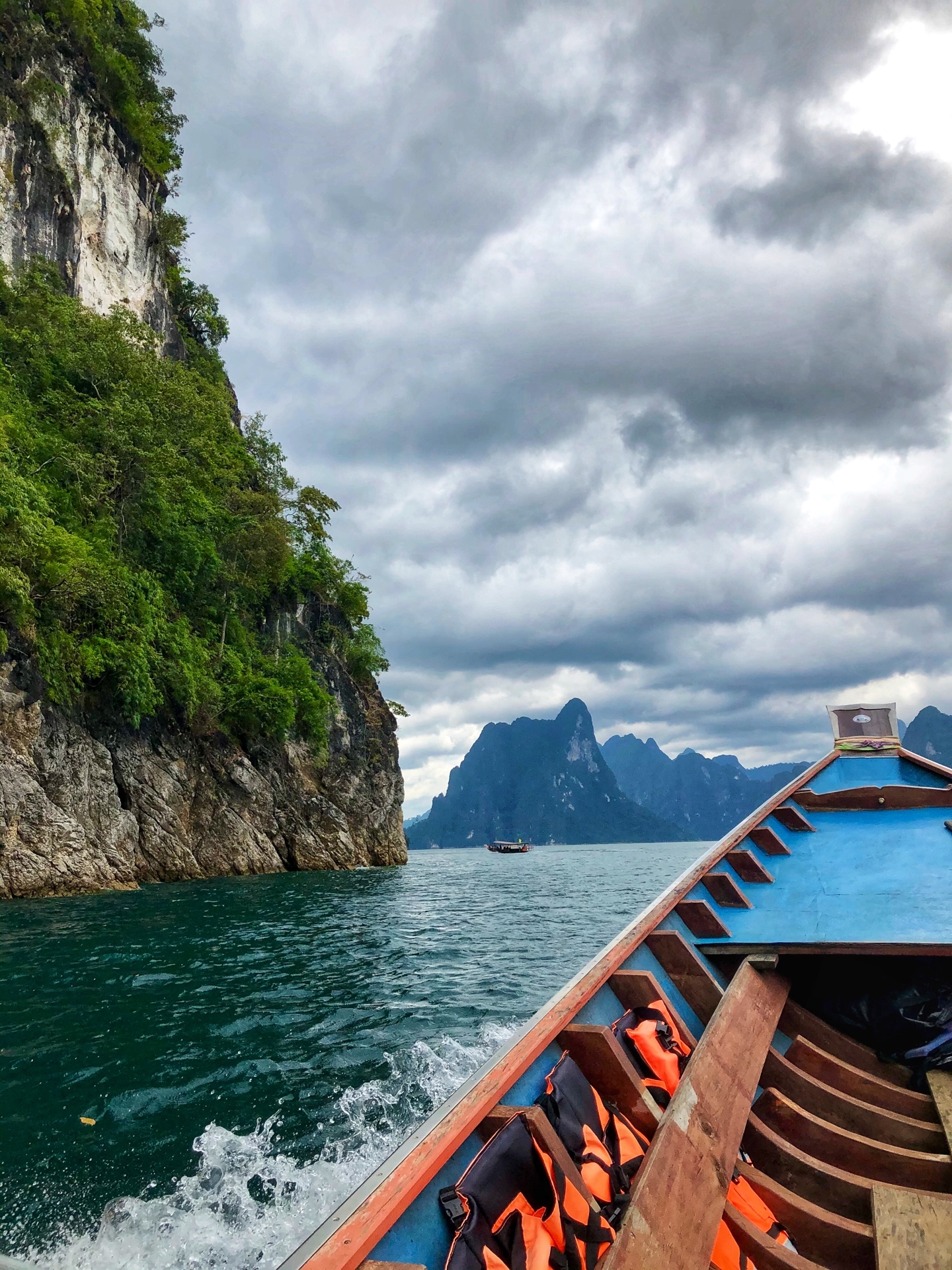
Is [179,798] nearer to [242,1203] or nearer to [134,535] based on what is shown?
[134,535]

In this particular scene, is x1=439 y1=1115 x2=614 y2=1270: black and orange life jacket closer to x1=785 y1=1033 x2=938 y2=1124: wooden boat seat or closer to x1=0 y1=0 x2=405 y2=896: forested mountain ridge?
x1=785 y1=1033 x2=938 y2=1124: wooden boat seat

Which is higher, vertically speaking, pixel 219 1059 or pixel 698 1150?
pixel 698 1150

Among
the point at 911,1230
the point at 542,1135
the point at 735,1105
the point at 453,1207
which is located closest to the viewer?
the point at 453,1207

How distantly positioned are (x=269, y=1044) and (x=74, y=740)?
1568 centimetres

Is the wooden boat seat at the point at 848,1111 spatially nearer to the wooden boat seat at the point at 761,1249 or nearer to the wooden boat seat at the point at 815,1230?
the wooden boat seat at the point at 815,1230

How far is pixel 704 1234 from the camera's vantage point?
85.7 inches

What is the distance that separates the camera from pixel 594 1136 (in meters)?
2.35

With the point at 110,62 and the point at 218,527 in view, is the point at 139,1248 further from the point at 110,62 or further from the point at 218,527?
the point at 110,62

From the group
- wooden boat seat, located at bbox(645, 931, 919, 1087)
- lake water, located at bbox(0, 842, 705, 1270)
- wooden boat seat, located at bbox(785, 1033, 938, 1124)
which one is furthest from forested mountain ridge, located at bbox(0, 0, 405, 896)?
wooden boat seat, located at bbox(785, 1033, 938, 1124)

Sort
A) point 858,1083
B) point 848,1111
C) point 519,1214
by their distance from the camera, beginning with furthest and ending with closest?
point 858,1083
point 848,1111
point 519,1214

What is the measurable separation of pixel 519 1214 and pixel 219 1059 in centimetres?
497

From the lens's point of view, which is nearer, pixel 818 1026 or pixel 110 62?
pixel 818 1026

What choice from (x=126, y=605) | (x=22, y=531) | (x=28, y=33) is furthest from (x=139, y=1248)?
(x=28, y=33)

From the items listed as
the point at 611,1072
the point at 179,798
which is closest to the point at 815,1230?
the point at 611,1072
